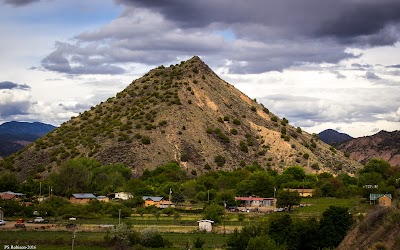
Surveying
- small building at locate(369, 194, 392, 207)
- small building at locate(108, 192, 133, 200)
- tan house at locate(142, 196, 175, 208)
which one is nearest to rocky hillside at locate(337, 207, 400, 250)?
small building at locate(369, 194, 392, 207)

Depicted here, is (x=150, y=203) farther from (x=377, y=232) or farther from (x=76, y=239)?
(x=377, y=232)

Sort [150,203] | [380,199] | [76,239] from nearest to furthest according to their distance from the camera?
1. [76,239]
2. [380,199]
3. [150,203]

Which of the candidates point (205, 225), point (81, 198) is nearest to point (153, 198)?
point (81, 198)

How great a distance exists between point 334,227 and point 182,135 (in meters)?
80.5

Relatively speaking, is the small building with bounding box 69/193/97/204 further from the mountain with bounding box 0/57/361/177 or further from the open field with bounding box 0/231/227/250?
the open field with bounding box 0/231/227/250

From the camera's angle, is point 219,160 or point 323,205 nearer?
point 323,205

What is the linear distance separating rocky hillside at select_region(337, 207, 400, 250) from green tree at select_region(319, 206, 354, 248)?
15945 mm

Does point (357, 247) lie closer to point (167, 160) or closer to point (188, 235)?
point (188, 235)

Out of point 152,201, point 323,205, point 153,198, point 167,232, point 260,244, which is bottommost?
point 167,232

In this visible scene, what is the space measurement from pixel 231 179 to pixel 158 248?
192 ft

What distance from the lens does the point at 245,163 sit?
14200 centimetres

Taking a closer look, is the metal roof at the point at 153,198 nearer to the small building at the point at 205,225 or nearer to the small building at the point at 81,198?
the small building at the point at 81,198

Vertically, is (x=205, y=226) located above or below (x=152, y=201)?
below

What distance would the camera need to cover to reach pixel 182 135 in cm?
14100
